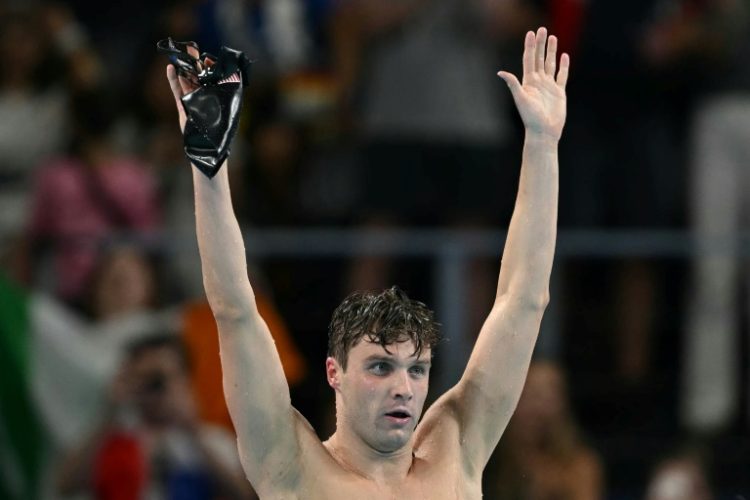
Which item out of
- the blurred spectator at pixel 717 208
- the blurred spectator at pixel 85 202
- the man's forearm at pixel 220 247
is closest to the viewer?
the man's forearm at pixel 220 247

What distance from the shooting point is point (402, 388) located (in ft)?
16.8

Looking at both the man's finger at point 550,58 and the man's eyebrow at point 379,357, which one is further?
the man's finger at point 550,58

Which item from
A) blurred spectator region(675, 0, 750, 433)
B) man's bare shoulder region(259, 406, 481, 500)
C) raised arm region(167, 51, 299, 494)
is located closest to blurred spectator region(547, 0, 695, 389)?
blurred spectator region(675, 0, 750, 433)

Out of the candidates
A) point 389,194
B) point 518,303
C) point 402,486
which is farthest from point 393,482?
point 389,194

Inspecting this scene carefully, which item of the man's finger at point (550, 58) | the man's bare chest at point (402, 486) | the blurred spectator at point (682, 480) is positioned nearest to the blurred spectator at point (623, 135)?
the blurred spectator at point (682, 480)

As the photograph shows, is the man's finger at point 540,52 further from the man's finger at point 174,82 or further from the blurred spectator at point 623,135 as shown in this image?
the blurred spectator at point 623,135

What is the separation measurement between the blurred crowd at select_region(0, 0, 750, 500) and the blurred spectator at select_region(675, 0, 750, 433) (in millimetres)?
15

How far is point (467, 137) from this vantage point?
9.88 meters

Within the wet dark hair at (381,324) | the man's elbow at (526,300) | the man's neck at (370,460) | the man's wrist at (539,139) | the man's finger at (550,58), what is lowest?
the man's neck at (370,460)

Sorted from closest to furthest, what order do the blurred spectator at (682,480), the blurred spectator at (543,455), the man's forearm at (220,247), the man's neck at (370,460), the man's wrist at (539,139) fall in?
the man's forearm at (220,247)
the man's neck at (370,460)
the man's wrist at (539,139)
the blurred spectator at (543,455)
the blurred spectator at (682,480)

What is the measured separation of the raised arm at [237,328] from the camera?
5023mm

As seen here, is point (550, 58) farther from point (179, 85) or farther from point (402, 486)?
point (402, 486)

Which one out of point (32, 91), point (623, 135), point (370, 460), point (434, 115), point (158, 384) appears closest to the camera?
point (370, 460)

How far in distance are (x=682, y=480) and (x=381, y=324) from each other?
173 inches
